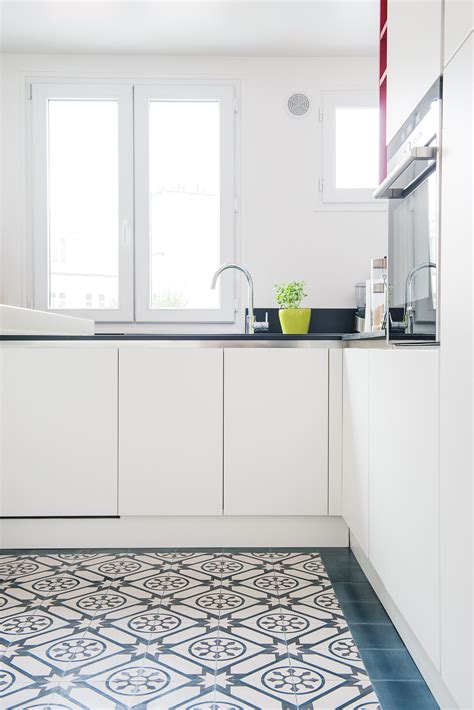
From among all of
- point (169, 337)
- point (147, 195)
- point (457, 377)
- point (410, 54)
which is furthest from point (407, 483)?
point (147, 195)

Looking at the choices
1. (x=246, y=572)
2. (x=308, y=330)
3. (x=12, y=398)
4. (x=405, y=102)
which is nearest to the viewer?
(x=405, y=102)

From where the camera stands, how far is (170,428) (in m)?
2.48

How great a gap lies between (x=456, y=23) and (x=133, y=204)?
2403 mm

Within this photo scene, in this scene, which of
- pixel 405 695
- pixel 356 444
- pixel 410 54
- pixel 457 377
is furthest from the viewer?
pixel 356 444

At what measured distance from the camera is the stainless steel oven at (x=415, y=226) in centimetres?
139

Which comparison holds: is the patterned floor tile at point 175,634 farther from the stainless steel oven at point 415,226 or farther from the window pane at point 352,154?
the window pane at point 352,154

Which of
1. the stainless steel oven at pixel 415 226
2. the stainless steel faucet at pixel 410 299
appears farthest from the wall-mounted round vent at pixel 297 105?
the stainless steel faucet at pixel 410 299

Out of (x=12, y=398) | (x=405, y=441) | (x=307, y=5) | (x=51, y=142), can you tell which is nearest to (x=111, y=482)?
(x=12, y=398)

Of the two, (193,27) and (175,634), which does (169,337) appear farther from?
(193,27)

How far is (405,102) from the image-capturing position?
173 cm

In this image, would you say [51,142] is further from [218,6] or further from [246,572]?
[246,572]

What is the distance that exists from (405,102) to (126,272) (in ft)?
6.61

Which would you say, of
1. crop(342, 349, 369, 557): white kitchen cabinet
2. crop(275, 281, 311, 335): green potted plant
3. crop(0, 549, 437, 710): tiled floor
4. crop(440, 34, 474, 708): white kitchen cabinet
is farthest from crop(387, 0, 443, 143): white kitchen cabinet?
crop(0, 549, 437, 710): tiled floor

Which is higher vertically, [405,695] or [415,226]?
[415,226]
